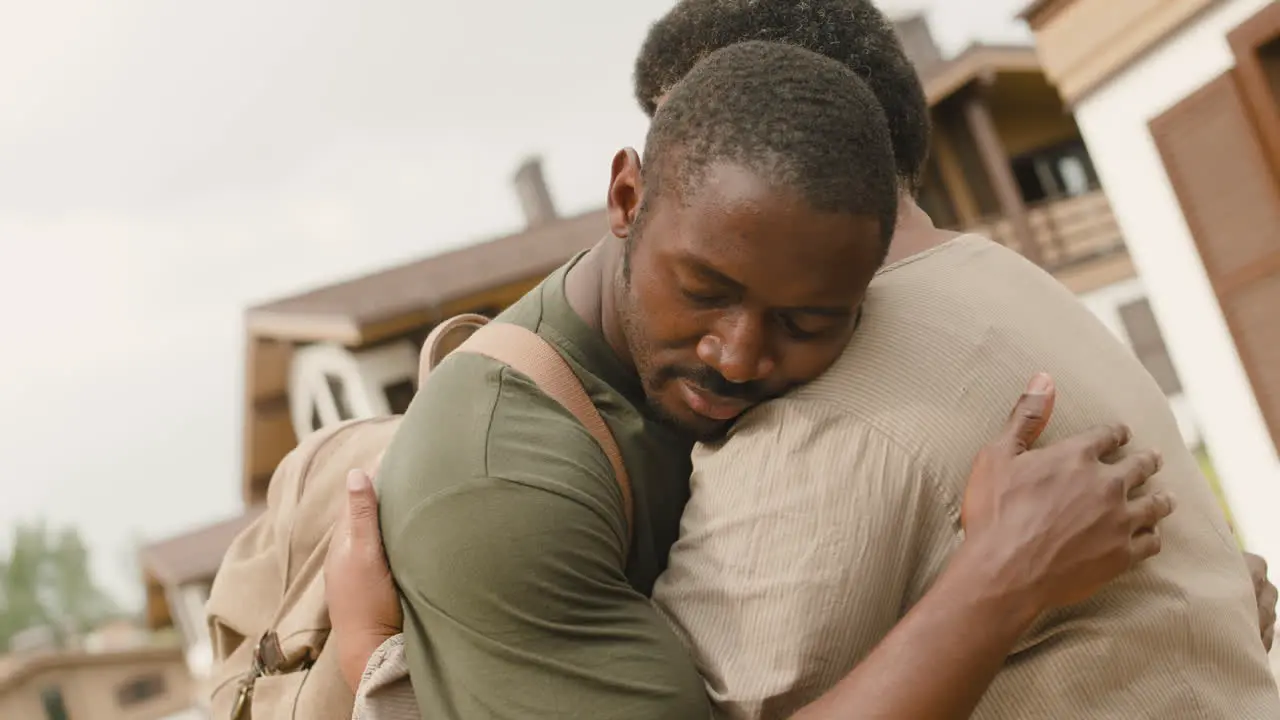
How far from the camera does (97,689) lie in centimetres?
4209

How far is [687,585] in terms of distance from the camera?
6.04 ft

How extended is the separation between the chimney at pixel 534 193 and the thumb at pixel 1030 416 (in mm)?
22712

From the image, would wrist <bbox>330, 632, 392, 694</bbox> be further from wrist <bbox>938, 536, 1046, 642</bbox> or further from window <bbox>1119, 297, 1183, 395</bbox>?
window <bbox>1119, 297, 1183, 395</bbox>

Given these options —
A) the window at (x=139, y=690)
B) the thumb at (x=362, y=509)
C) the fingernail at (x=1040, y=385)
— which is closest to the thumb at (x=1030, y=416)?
the fingernail at (x=1040, y=385)

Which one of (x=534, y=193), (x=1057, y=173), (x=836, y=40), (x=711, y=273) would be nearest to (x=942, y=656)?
(x=711, y=273)

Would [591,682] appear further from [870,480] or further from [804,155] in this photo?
[804,155]

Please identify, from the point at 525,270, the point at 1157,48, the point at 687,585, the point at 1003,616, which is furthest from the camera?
the point at 525,270

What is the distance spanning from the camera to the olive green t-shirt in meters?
1.71

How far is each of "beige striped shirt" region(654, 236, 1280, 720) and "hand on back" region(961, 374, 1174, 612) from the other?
47mm

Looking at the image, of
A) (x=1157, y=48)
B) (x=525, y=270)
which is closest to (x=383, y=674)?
(x=1157, y=48)

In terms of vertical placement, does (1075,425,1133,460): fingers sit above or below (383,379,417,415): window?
above

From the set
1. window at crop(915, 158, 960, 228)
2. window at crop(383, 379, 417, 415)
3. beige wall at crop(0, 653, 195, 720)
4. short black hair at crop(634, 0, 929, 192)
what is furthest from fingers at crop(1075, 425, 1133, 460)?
beige wall at crop(0, 653, 195, 720)

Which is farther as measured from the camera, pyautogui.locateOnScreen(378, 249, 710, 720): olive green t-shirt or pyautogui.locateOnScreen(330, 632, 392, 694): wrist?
pyautogui.locateOnScreen(330, 632, 392, 694): wrist

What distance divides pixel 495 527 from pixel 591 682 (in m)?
0.24
